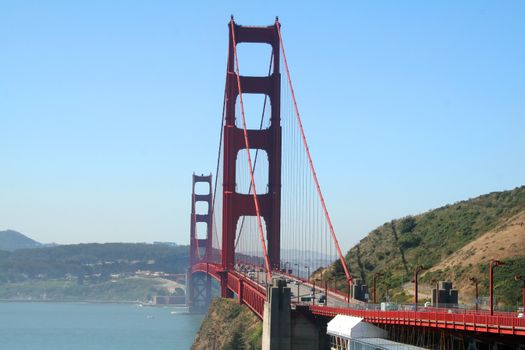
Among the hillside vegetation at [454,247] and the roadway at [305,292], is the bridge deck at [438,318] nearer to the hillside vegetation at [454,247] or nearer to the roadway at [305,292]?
the roadway at [305,292]

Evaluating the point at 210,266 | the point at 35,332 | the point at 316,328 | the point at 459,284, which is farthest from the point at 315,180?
the point at 35,332

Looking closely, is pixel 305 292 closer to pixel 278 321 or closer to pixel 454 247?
pixel 278 321

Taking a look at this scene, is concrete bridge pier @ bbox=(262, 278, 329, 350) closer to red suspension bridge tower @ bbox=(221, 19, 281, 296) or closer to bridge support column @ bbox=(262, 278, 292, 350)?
bridge support column @ bbox=(262, 278, 292, 350)

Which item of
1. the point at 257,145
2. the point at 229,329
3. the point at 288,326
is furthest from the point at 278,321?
the point at 229,329

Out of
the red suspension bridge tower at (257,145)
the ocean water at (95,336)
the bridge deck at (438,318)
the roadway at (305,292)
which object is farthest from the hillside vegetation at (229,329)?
the bridge deck at (438,318)

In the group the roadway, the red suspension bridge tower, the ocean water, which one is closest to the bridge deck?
the roadway

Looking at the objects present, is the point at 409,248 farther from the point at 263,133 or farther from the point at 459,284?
the point at 459,284

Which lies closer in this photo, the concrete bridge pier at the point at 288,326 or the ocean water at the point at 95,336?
the concrete bridge pier at the point at 288,326
